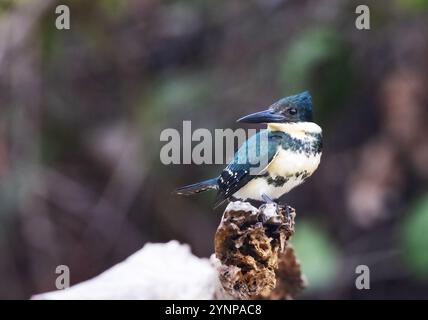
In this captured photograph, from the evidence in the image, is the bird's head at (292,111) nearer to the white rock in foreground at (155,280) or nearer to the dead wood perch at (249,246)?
the dead wood perch at (249,246)

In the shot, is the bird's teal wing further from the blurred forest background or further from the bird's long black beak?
the blurred forest background

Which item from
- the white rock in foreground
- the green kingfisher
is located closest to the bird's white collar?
the green kingfisher

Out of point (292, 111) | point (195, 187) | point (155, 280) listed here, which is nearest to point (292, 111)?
point (292, 111)

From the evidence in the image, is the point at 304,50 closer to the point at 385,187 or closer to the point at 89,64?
the point at 385,187

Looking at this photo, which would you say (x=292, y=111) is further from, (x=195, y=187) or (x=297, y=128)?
(x=195, y=187)
